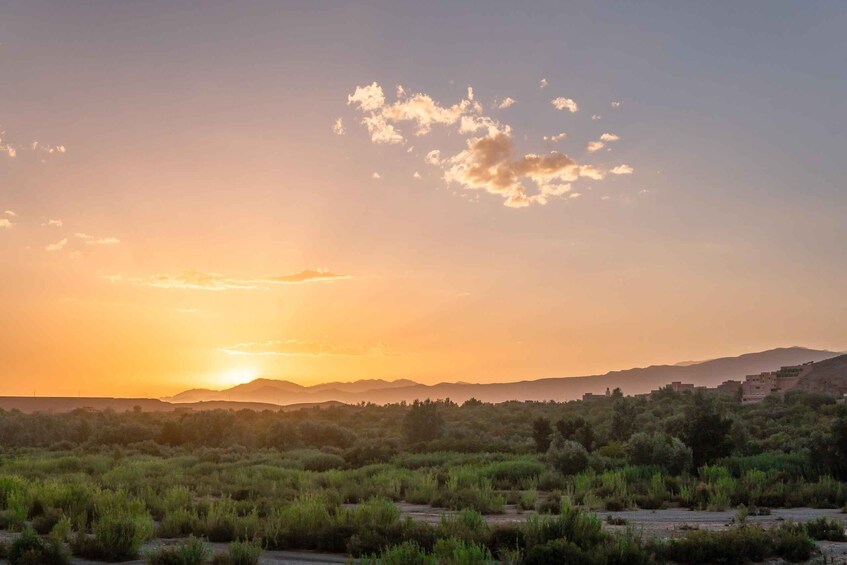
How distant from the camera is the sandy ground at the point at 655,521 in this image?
14023 millimetres

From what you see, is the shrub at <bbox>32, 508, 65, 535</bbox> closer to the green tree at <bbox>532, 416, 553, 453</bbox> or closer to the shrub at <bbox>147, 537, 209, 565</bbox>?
the shrub at <bbox>147, 537, 209, 565</bbox>

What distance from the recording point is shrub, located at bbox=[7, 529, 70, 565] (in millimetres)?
13125

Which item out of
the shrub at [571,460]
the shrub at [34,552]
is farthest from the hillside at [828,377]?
the shrub at [34,552]

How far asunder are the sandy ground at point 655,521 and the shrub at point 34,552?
303mm

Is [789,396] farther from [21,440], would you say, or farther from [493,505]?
[21,440]

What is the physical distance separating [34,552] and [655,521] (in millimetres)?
13327

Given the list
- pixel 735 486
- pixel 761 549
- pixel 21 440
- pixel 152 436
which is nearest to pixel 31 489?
pixel 761 549

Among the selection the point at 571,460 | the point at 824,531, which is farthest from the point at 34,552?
the point at 571,460

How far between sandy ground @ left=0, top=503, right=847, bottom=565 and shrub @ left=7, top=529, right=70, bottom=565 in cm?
30

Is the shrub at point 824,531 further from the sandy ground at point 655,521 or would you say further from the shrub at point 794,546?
the shrub at point 794,546

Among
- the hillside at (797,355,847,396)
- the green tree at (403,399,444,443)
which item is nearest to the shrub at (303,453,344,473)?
the green tree at (403,399,444,443)

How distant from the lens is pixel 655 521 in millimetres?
18375

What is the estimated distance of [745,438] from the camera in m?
31.8

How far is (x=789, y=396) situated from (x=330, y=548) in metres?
59.6
